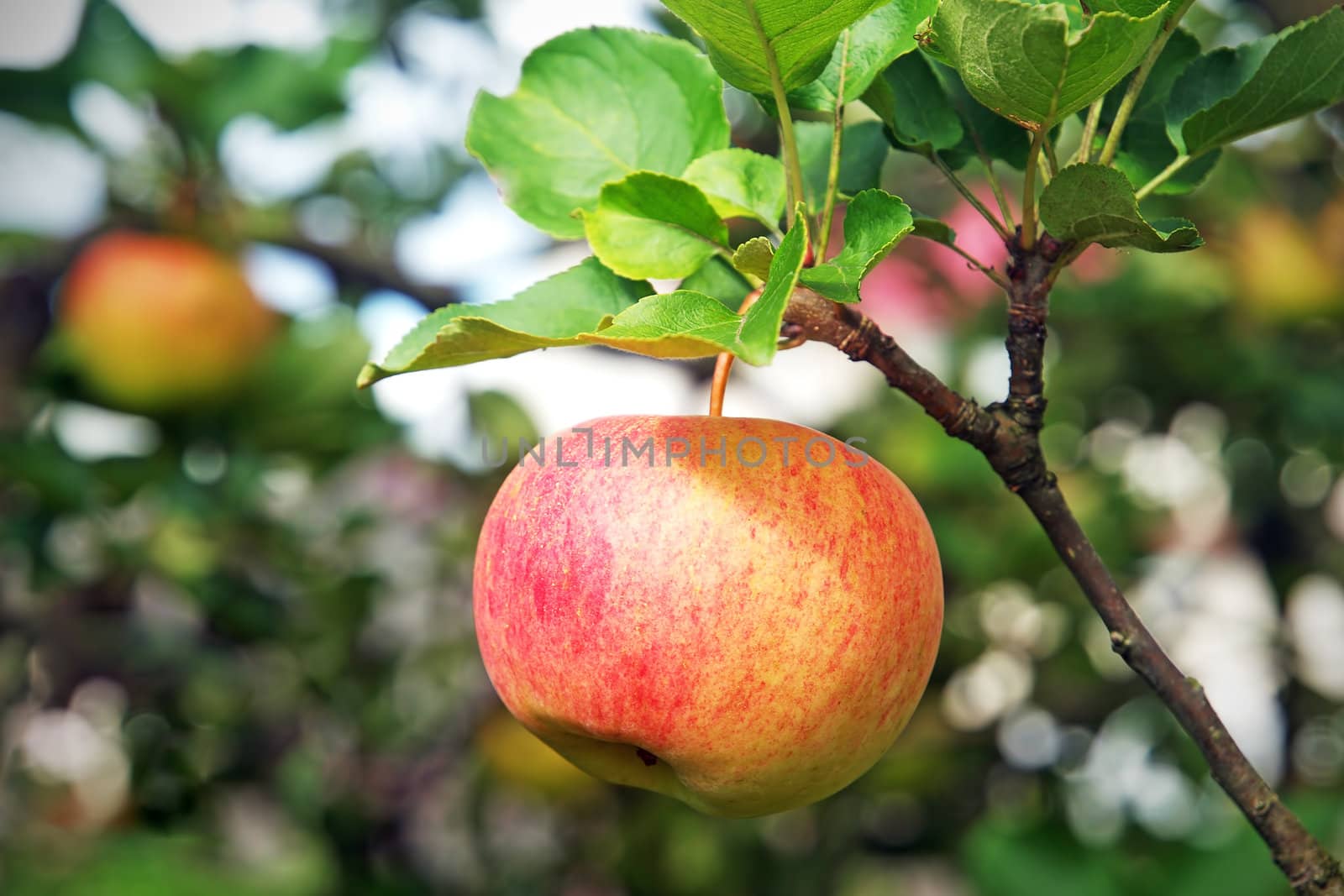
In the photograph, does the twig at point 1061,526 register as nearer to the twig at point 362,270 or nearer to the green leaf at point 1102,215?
the green leaf at point 1102,215

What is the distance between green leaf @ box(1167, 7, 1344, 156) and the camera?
1.42 feet

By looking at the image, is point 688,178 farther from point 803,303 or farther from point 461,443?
point 461,443

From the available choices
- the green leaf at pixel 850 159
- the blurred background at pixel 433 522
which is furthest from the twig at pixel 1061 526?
the blurred background at pixel 433 522

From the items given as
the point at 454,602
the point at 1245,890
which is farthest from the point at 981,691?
the point at 454,602

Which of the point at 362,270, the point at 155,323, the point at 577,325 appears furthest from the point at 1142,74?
the point at 155,323

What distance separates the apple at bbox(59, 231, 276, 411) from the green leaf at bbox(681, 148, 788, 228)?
33.3 inches

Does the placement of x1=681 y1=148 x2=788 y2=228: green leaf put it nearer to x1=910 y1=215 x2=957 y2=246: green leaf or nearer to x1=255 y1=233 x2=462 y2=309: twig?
x1=910 y1=215 x2=957 y2=246: green leaf

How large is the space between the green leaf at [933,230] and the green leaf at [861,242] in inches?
2.2

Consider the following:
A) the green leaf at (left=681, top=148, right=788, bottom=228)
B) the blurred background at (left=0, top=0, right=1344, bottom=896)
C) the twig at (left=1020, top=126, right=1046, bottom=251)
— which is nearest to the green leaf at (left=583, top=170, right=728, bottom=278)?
the green leaf at (left=681, top=148, right=788, bottom=228)

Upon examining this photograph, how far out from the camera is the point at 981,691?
1.30m

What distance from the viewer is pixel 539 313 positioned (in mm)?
489

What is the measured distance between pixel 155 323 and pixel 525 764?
0.66m

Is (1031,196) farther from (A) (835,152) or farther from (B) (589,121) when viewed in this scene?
(B) (589,121)

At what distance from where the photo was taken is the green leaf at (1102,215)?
0.39m
